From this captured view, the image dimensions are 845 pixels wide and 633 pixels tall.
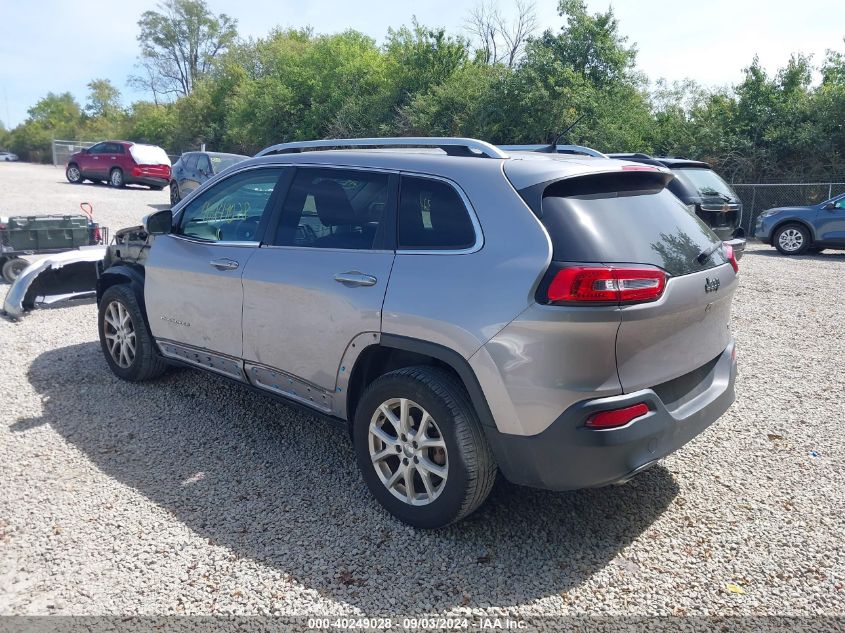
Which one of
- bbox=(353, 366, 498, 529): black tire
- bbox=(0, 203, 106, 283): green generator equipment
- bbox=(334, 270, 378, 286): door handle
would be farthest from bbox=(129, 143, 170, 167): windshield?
bbox=(353, 366, 498, 529): black tire

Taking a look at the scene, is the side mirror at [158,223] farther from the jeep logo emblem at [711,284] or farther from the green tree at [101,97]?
the green tree at [101,97]

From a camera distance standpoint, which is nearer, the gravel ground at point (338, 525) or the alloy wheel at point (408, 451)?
the gravel ground at point (338, 525)

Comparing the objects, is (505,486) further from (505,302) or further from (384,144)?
(384,144)

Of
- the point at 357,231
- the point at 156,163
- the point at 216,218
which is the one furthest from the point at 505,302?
the point at 156,163

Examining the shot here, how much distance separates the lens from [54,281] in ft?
24.8

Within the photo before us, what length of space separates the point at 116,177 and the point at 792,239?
23.1 meters

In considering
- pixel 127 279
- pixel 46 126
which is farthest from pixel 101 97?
pixel 127 279

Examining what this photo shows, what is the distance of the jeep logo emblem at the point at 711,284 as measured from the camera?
10.7 ft

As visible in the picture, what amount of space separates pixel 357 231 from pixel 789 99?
20769 mm

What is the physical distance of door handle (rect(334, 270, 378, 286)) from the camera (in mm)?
3460

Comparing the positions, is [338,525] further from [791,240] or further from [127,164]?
[127,164]

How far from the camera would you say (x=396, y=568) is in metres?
3.10

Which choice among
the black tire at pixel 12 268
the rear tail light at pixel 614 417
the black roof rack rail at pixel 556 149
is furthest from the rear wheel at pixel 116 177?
the rear tail light at pixel 614 417

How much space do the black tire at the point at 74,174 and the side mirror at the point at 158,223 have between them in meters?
26.2
